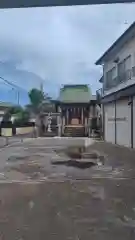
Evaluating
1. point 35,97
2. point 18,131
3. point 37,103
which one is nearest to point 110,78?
point 37,103

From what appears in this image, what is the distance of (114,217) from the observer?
627 centimetres

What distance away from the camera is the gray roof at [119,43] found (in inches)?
811

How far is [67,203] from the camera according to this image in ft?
24.1

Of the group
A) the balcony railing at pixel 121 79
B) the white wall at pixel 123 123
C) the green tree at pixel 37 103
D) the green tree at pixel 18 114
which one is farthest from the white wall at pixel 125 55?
the green tree at pixel 37 103

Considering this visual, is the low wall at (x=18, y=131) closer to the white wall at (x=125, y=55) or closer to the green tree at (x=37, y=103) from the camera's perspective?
the green tree at (x=37, y=103)

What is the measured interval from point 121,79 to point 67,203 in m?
18.3

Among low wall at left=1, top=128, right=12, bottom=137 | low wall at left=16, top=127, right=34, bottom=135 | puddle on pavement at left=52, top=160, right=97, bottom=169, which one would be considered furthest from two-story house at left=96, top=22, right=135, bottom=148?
low wall at left=16, top=127, right=34, bottom=135

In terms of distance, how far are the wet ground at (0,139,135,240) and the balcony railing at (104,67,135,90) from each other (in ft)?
34.0

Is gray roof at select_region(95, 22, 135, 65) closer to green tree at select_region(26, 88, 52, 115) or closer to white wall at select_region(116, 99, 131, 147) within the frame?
white wall at select_region(116, 99, 131, 147)

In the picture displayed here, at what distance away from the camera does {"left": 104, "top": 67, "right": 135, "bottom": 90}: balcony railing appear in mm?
22053

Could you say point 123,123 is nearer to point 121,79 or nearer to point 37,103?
point 121,79

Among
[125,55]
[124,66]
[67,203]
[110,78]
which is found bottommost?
[67,203]

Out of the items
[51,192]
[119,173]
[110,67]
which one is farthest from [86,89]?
[51,192]

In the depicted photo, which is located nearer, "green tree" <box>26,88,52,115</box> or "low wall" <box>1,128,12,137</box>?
"low wall" <box>1,128,12,137</box>
